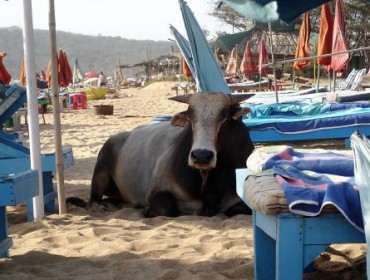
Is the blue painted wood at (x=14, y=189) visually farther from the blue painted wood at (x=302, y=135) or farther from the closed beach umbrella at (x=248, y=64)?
the closed beach umbrella at (x=248, y=64)

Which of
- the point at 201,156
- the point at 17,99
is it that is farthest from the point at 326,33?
the point at 201,156

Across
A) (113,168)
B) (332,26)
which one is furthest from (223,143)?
(332,26)

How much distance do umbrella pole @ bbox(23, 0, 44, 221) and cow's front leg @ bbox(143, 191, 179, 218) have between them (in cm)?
87

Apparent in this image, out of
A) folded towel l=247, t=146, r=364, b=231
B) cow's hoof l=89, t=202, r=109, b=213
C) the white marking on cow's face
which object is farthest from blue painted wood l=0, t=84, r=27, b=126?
folded towel l=247, t=146, r=364, b=231

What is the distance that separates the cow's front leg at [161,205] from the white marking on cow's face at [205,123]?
50 cm

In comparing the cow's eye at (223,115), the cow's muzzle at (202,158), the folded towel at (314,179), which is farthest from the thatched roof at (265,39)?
the folded towel at (314,179)

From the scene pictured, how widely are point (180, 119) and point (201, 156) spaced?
581 mm

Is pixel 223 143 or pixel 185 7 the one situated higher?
pixel 185 7

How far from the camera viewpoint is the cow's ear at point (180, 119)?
191 inches

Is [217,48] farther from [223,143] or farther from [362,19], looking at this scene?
[223,143]

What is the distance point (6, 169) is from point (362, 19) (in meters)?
32.7

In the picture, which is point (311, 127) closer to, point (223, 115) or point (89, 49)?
point (223, 115)

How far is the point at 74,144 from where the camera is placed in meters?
10.9

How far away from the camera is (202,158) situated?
4.42 metres
